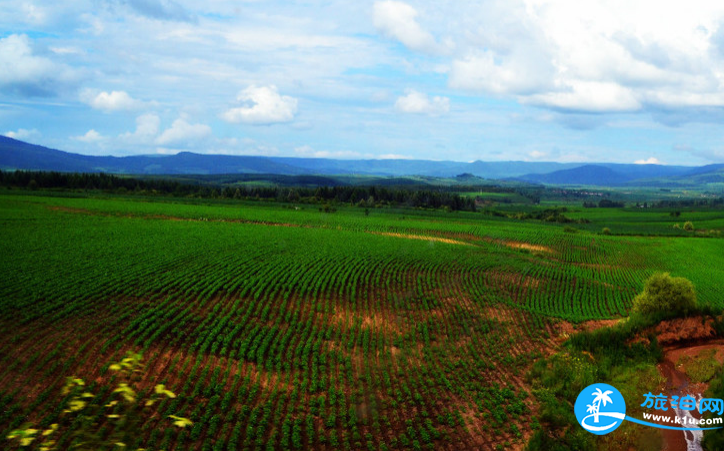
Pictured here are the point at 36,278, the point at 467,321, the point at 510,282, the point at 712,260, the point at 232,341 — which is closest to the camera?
the point at 232,341

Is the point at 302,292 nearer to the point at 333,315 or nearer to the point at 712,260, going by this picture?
the point at 333,315

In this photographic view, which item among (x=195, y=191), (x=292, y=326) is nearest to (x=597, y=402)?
(x=292, y=326)

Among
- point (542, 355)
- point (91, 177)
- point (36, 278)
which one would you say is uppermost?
point (91, 177)

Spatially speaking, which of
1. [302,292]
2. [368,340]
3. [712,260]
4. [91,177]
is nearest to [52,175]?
[91,177]

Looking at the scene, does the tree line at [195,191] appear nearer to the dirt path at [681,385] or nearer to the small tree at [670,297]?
the small tree at [670,297]

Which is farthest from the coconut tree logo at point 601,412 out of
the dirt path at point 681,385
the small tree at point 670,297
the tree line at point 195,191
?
the tree line at point 195,191

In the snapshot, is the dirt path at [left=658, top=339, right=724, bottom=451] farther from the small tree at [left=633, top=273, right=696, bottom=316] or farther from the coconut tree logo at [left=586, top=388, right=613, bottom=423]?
the small tree at [left=633, top=273, right=696, bottom=316]
